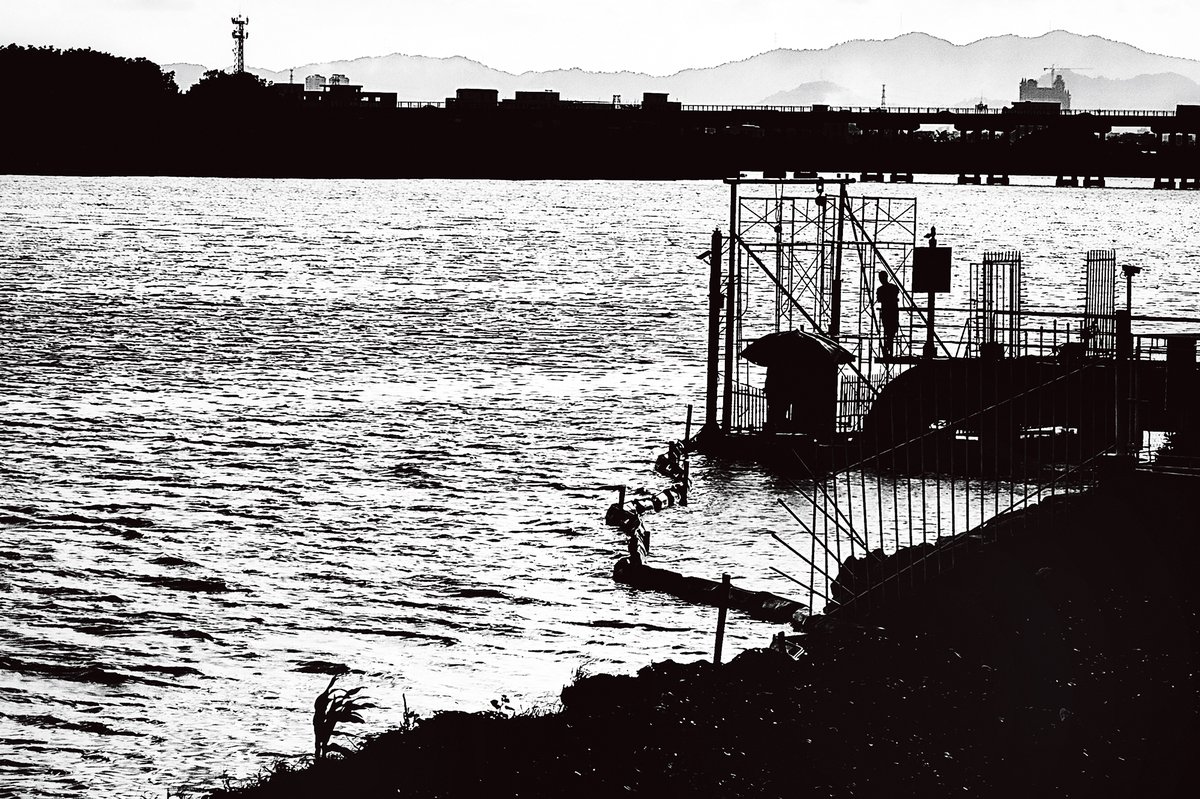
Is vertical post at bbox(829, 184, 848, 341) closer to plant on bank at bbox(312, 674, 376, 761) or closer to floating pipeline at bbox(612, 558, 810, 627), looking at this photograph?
floating pipeline at bbox(612, 558, 810, 627)

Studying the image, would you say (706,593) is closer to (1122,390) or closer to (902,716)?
(1122,390)

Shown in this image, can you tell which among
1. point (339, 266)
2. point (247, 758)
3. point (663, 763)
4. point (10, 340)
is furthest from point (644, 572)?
point (339, 266)

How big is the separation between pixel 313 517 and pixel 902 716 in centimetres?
1343

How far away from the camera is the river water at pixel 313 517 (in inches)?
576

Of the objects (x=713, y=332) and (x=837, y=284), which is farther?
(x=837, y=284)

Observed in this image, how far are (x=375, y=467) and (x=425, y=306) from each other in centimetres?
3624

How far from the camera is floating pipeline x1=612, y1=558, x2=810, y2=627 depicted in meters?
16.9

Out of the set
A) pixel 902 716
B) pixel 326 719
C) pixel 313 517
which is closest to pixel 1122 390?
pixel 902 716

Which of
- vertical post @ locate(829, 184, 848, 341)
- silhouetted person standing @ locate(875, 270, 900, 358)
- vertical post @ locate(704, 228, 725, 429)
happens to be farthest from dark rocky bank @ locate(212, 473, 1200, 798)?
vertical post @ locate(829, 184, 848, 341)

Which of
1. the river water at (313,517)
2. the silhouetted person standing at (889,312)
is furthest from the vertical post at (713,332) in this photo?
the silhouetted person standing at (889,312)

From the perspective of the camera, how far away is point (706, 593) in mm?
18125

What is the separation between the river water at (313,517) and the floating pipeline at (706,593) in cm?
31

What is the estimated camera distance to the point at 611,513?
2236cm

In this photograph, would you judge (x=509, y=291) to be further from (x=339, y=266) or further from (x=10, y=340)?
(x=10, y=340)
